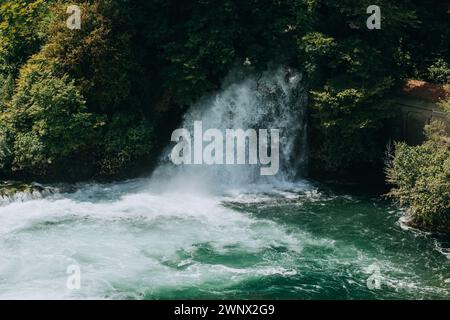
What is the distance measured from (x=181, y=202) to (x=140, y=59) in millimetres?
5578

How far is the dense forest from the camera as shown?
68.3 feet

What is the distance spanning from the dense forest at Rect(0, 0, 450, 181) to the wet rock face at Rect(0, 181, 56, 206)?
2.58ft

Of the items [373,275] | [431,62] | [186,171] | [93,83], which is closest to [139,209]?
[186,171]

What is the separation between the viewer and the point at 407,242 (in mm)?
17812

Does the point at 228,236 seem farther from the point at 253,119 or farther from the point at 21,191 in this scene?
the point at 21,191

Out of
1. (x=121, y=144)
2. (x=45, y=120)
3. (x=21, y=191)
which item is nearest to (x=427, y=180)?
(x=121, y=144)

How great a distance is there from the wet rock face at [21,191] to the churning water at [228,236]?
0.61 ft

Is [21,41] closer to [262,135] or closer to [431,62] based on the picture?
[262,135]

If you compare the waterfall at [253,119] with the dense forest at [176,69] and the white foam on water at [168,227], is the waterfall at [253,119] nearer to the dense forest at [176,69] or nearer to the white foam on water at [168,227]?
the white foam on water at [168,227]

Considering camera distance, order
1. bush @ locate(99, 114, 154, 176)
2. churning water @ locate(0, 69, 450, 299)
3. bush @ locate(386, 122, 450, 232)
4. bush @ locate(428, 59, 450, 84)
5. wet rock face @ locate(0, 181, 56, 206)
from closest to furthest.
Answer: churning water @ locate(0, 69, 450, 299), bush @ locate(386, 122, 450, 232), wet rock face @ locate(0, 181, 56, 206), bush @ locate(99, 114, 154, 176), bush @ locate(428, 59, 450, 84)
